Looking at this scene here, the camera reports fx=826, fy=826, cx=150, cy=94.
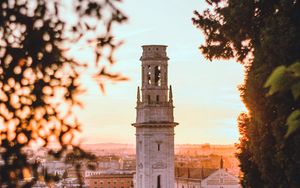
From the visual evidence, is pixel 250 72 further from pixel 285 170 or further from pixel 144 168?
pixel 144 168

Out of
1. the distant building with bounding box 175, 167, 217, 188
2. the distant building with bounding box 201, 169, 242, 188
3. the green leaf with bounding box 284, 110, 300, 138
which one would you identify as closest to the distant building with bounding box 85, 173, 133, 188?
the distant building with bounding box 175, 167, 217, 188

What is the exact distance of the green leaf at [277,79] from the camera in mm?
4930

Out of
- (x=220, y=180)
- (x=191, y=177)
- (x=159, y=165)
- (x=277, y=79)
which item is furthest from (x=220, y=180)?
(x=277, y=79)

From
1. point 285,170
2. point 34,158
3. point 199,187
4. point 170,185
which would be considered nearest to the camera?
point 34,158

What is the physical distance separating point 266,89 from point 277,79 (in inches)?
427

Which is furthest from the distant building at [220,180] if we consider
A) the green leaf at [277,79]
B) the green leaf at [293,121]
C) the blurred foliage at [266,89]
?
the green leaf at [277,79]

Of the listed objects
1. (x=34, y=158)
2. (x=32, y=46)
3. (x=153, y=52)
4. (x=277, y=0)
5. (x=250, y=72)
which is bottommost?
(x=34, y=158)

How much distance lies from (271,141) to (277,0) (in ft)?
9.69

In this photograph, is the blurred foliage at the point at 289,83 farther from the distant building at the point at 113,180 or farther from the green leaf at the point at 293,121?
the distant building at the point at 113,180

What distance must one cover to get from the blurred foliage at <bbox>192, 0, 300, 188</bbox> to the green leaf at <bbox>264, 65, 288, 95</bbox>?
8.90m

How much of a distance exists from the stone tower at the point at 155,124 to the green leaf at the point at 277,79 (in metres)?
45.0

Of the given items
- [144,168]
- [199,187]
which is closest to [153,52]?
[144,168]

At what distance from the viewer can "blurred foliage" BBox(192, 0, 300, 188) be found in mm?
14922

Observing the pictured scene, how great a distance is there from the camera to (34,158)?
6.67m
